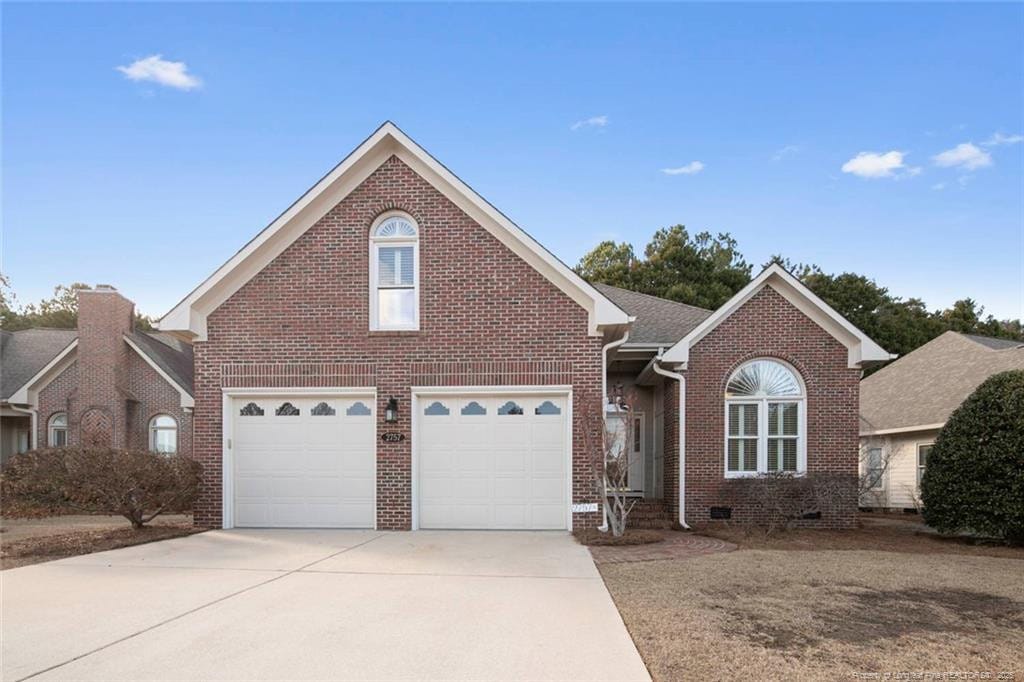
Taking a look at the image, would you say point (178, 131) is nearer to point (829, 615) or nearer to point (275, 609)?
point (275, 609)

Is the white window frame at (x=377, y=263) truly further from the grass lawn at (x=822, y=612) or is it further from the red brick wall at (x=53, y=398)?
the red brick wall at (x=53, y=398)

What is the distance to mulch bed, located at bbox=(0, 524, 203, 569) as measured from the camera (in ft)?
29.7

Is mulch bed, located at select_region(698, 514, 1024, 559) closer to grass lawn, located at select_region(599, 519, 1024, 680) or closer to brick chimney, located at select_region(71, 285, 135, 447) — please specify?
grass lawn, located at select_region(599, 519, 1024, 680)

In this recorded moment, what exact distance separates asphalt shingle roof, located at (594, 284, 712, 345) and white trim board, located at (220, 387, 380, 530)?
5284mm

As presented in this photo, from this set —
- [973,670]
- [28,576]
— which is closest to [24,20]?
[28,576]

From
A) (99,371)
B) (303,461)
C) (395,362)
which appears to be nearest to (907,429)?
(395,362)

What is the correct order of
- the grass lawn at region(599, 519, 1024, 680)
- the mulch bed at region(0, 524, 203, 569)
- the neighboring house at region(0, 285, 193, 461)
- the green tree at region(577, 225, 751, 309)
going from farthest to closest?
the green tree at region(577, 225, 751, 309)
the neighboring house at region(0, 285, 193, 461)
the mulch bed at region(0, 524, 203, 569)
the grass lawn at region(599, 519, 1024, 680)

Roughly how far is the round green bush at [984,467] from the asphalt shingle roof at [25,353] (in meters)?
24.5

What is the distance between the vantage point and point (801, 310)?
41.3 feet

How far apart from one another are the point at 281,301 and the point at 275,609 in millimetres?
6626

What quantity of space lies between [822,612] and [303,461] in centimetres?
872

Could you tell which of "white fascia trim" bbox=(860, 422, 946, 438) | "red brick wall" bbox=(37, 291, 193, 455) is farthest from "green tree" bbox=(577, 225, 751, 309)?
"red brick wall" bbox=(37, 291, 193, 455)

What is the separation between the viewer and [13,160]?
44.6 ft

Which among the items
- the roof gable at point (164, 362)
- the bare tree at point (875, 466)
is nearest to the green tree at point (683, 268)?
the bare tree at point (875, 466)
